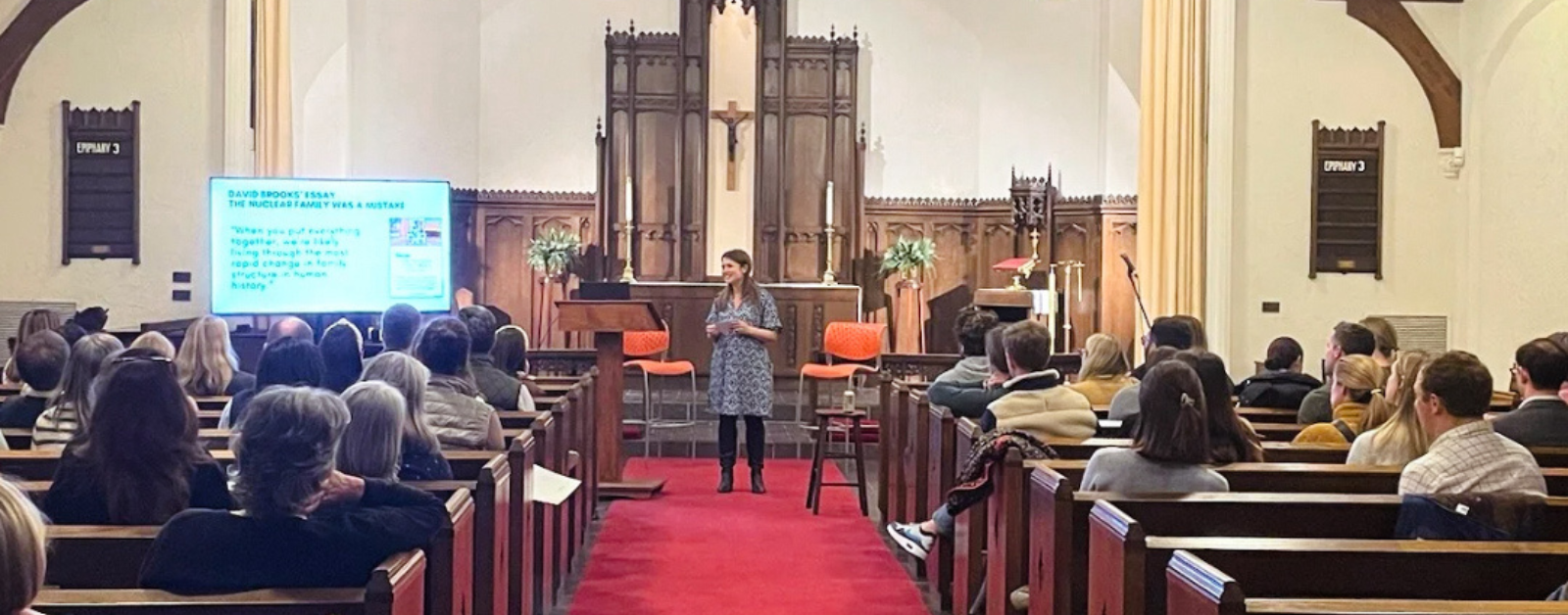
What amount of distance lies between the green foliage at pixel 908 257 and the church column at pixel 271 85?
5.65 metres

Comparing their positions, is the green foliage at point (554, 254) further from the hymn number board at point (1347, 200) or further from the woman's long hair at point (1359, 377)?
the woman's long hair at point (1359, 377)

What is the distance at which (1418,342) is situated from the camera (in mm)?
10031

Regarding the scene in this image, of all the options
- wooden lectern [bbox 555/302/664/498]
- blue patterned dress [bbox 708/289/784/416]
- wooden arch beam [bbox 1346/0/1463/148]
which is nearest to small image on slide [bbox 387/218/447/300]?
wooden lectern [bbox 555/302/664/498]

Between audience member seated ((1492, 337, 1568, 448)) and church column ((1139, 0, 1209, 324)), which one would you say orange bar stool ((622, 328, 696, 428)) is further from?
audience member seated ((1492, 337, 1568, 448))

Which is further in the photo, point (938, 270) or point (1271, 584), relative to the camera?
point (938, 270)

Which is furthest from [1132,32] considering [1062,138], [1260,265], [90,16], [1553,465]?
[1553,465]

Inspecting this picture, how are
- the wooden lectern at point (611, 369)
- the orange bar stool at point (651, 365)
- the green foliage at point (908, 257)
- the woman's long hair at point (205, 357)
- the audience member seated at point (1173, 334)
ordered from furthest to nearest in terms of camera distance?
the green foliage at point (908, 257) → the orange bar stool at point (651, 365) → the wooden lectern at point (611, 369) → the audience member seated at point (1173, 334) → the woman's long hair at point (205, 357)

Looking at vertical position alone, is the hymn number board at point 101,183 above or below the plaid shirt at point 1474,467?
above

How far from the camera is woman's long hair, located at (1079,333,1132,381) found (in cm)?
580

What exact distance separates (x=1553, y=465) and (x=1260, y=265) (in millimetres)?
5634

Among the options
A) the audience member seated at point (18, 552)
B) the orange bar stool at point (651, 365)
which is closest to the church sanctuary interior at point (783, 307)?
the audience member seated at point (18, 552)

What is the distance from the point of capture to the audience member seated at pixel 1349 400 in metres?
4.95

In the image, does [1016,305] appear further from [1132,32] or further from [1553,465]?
[1553,465]

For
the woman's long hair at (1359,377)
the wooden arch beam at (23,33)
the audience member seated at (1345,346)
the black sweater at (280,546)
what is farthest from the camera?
the wooden arch beam at (23,33)
